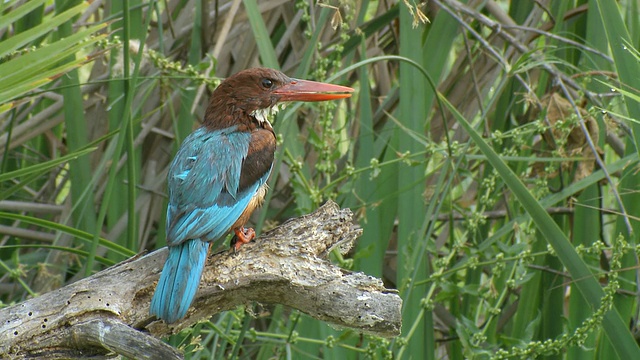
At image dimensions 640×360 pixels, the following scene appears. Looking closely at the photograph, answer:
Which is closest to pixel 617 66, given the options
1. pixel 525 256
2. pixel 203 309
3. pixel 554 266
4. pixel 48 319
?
pixel 525 256

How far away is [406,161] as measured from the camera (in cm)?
271

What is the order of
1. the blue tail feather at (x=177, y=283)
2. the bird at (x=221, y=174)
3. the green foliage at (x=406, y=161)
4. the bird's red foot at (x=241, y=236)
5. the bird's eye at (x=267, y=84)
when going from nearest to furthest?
the blue tail feather at (x=177, y=283) → the bird at (x=221, y=174) → the bird's red foot at (x=241, y=236) → the green foliage at (x=406, y=161) → the bird's eye at (x=267, y=84)

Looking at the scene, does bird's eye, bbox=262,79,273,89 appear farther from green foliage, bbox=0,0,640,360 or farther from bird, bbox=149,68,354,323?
green foliage, bbox=0,0,640,360

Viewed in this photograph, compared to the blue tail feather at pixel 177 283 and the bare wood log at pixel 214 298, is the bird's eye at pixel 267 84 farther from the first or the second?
the blue tail feather at pixel 177 283

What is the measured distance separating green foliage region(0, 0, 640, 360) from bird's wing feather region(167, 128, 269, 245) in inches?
4.3

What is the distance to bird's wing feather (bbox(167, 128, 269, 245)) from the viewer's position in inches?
91.6

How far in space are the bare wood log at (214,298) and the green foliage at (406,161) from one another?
0.24 m

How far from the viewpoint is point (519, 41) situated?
3.46 m

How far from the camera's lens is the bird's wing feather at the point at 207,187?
2.33m

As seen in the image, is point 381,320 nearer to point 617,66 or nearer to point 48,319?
point 48,319

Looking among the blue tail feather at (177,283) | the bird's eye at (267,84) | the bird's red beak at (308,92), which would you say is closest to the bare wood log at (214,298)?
the blue tail feather at (177,283)

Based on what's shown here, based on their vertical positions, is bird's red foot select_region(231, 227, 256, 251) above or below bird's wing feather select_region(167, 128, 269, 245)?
below

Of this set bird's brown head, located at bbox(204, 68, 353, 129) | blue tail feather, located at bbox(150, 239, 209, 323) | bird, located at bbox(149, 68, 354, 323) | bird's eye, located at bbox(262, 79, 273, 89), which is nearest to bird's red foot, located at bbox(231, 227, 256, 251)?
bird, located at bbox(149, 68, 354, 323)

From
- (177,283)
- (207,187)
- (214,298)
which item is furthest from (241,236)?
(177,283)
